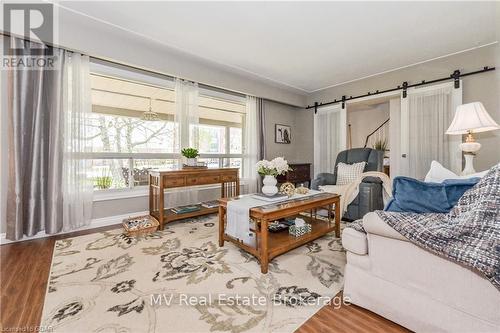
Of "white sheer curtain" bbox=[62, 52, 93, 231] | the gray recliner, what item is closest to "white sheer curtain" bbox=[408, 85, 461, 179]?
the gray recliner

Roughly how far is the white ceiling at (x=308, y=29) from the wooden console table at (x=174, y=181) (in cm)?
179

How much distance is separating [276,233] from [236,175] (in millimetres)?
1765

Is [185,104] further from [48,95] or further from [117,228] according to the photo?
[117,228]

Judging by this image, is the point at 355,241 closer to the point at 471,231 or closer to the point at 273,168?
the point at 471,231

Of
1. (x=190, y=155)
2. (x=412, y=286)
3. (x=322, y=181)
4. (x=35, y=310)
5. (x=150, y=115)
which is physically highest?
(x=150, y=115)

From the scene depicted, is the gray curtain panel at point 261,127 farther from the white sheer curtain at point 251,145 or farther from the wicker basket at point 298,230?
the wicker basket at point 298,230

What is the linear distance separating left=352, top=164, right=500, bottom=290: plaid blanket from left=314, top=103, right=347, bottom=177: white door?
3985 mm

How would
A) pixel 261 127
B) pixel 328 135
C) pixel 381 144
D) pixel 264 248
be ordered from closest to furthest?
pixel 264 248, pixel 261 127, pixel 328 135, pixel 381 144

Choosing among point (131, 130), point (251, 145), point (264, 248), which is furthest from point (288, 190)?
point (131, 130)

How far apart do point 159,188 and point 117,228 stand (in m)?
0.78

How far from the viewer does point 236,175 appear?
4.02 m

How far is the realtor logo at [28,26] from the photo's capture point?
2.36 m

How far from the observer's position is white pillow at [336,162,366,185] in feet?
11.5

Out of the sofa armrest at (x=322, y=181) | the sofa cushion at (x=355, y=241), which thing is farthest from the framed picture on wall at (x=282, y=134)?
the sofa cushion at (x=355, y=241)
